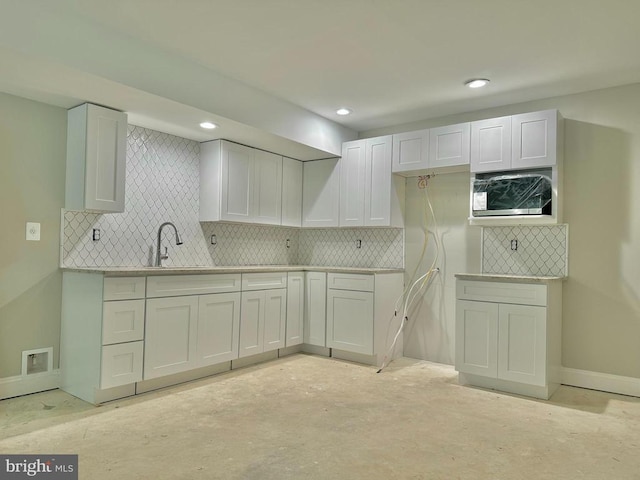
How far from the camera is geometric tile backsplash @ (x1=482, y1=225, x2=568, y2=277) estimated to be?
3758 millimetres

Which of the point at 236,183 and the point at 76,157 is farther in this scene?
the point at 236,183

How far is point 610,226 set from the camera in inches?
140

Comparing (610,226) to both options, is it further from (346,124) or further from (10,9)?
(10,9)

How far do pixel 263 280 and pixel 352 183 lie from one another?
4.72 feet

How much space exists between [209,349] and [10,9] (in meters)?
2.58

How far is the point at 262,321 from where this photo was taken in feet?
13.5

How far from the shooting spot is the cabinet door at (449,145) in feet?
13.0

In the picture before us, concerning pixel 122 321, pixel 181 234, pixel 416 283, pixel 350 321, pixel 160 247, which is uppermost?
pixel 181 234

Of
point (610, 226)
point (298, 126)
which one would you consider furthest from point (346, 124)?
point (610, 226)

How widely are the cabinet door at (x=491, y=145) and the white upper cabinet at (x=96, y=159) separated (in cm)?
292

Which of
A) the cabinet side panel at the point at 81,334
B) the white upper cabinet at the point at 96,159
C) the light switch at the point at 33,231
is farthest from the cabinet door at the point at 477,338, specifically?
the light switch at the point at 33,231

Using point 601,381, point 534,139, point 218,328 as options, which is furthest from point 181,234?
point 601,381

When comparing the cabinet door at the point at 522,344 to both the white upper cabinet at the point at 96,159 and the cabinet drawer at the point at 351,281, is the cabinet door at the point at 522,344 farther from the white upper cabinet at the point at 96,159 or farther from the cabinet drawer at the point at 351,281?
the white upper cabinet at the point at 96,159

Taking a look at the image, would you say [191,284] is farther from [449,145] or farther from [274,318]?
[449,145]
